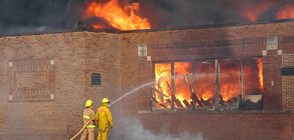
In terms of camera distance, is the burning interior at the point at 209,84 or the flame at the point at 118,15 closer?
the burning interior at the point at 209,84

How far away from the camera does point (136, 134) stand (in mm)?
15320

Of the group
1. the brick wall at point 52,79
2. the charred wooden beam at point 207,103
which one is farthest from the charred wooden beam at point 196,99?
the brick wall at point 52,79

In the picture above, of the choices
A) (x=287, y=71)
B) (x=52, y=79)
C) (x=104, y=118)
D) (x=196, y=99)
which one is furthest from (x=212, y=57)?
(x=52, y=79)

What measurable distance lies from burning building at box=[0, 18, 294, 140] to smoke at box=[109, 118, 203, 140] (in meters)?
0.19

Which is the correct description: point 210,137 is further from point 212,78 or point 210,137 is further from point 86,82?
point 86,82

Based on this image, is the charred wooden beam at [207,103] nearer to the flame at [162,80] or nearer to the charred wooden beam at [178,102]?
the charred wooden beam at [178,102]

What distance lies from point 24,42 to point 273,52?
9719 millimetres

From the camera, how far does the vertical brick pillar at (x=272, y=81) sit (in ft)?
45.3

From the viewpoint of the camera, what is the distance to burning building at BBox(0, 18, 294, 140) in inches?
549

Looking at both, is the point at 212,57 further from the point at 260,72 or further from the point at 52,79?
the point at 52,79

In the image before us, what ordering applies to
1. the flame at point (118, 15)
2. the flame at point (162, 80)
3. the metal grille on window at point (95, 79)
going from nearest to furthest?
the metal grille on window at point (95, 79) → the flame at point (162, 80) → the flame at point (118, 15)

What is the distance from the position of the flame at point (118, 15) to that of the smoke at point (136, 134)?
402 cm

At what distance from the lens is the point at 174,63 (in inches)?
608

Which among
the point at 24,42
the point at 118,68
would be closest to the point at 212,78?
the point at 118,68
